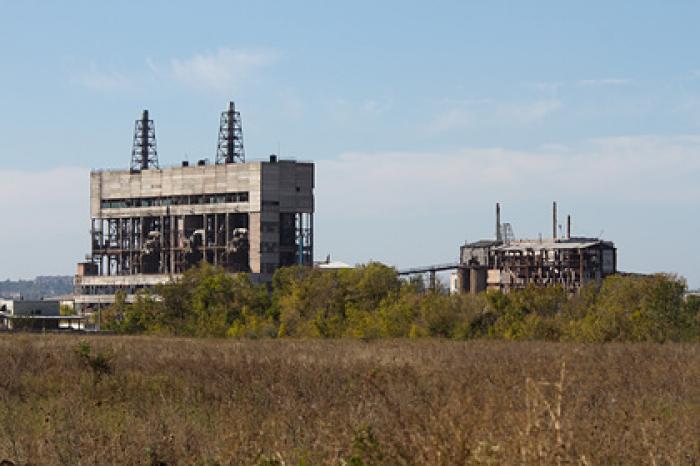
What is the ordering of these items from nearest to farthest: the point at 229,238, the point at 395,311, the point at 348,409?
the point at 348,409 → the point at 395,311 → the point at 229,238

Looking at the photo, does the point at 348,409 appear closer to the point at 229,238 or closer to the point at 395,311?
the point at 395,311

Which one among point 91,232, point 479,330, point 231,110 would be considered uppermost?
point 231,110

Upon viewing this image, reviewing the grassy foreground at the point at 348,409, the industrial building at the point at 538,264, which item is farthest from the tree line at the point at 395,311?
the industrial building at the point at 538,264

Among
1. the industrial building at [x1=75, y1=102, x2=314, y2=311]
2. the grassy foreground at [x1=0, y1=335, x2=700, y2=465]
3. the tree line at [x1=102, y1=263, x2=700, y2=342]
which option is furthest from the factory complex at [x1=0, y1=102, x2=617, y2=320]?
the grassy foreground at [x1=0, y1=335, x2=700, y2=465]

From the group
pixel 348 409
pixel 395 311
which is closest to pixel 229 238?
pixel 395 311

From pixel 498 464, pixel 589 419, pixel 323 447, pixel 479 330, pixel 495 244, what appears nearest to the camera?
pixel 498 464

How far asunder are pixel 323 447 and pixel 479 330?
48916 millimetres

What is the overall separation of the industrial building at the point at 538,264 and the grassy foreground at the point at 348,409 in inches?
3357

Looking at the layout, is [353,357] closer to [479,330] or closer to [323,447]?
[323,447]

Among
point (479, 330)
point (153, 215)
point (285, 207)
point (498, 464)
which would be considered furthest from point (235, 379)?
point (153, 215)

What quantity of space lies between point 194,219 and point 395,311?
60280mm

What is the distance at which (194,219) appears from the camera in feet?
397

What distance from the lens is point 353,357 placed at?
31344 millimetres

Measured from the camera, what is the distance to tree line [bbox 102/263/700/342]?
57.9m
